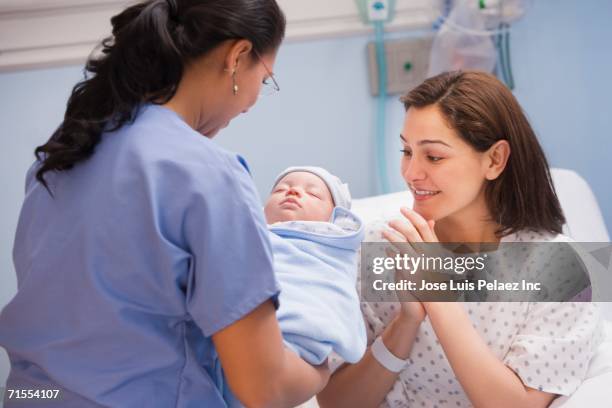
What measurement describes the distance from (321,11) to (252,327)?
148 cm

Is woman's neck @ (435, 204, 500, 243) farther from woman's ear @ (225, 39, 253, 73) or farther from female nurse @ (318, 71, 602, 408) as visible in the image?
woman's ear @ (225, 39, 253, 73)

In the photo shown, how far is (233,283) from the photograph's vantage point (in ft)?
3.03

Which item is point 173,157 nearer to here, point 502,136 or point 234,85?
point 234,85

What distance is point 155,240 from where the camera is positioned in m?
0.92

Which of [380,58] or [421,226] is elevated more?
[380,58]

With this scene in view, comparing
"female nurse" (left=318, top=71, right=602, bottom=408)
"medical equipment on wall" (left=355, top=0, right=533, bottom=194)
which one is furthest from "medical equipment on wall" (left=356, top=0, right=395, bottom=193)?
"female nurse" (left=318, top=71, right=602, bottom=408)

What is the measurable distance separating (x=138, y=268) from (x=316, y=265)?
1.46 feet

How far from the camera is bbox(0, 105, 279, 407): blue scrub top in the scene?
921 millimetres

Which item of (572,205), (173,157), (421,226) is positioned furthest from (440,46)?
(173,157)

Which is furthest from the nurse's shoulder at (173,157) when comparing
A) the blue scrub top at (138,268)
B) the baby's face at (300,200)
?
the baby's face at (300,200)

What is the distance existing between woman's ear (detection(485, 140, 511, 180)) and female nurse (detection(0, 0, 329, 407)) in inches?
24.0

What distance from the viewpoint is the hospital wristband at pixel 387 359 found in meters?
1.44

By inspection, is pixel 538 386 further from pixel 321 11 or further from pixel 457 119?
pixel 321 11

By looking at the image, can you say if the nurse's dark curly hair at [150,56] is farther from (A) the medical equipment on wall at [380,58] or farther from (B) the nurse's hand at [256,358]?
(A) the medical equipment on wall at [380,58]
